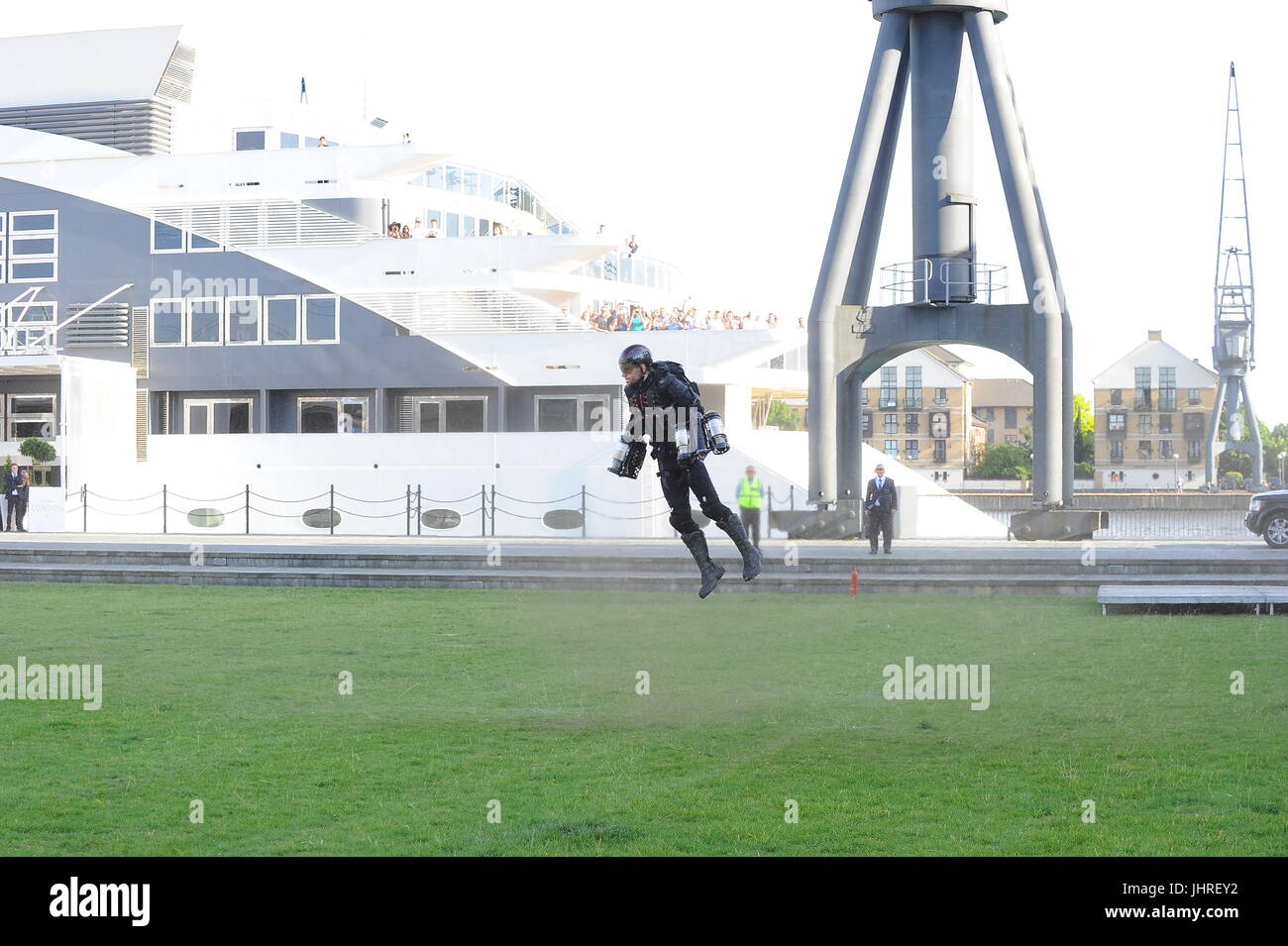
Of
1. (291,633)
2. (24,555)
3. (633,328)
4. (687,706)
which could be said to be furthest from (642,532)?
(687,706)

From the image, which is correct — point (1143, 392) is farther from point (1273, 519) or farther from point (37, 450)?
point (37, 450)

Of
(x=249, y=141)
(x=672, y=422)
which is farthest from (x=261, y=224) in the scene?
(x=672, y=422)

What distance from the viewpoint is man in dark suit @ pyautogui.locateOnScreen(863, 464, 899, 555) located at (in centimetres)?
3192

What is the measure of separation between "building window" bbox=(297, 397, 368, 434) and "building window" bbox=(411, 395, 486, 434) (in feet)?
5.79

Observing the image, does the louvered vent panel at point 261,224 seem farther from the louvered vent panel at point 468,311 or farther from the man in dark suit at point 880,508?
the man in dark suit at point 880,508

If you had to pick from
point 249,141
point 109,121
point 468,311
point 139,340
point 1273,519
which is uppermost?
point 109,121

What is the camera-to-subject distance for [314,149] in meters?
47.2

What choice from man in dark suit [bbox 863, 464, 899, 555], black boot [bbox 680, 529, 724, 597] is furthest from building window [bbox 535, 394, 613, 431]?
black boot [bbox 680, 529, 724, 597]

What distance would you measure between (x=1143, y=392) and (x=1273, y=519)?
94.3 m

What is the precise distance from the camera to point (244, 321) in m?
48.8

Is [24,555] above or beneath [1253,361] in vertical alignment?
beneath
